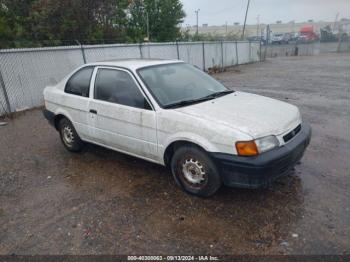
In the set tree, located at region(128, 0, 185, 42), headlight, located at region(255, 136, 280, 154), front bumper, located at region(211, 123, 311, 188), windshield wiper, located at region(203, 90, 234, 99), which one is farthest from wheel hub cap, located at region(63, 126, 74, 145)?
tree, located at region(128, 0, 185, 42)

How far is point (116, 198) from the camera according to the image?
3.58m

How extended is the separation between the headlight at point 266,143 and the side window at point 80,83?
107 inches

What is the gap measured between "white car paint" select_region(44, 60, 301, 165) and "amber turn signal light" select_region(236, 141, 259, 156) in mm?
50

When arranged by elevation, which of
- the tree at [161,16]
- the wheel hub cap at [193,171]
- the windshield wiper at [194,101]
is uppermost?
the tree at [161,16]

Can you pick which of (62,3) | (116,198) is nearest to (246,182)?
(116,198)

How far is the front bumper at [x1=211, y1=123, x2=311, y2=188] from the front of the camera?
291 centimetres

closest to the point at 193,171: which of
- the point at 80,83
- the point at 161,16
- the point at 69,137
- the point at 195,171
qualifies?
the point at 195,171

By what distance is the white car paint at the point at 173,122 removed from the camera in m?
3.06

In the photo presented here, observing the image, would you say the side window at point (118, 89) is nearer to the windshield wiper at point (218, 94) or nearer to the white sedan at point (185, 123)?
the white sedan at point (185, 123)

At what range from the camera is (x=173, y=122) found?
3.34 metres

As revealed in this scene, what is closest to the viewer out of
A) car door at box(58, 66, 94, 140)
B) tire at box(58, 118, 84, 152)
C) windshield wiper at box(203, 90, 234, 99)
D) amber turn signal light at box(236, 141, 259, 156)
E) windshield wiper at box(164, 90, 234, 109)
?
amber turn signal light at box(236, 141, 259, 156)

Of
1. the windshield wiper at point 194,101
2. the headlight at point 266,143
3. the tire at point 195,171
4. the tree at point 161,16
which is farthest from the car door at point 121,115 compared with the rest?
the tree at point 161,16

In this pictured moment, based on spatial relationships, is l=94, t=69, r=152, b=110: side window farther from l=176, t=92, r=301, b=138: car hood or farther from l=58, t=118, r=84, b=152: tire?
l=58, t=118, r=84, b=152: tire

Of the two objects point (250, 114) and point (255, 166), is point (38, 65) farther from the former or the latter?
point (255, 166)
